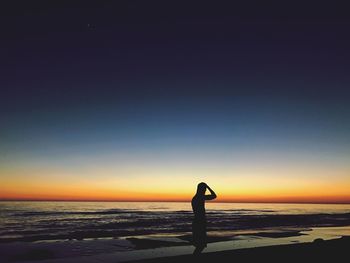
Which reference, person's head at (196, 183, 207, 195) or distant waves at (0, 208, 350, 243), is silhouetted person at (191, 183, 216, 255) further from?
distant waves at (0, 208, 350, 243)

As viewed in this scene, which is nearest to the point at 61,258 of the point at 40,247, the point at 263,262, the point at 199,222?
the point at 40,247

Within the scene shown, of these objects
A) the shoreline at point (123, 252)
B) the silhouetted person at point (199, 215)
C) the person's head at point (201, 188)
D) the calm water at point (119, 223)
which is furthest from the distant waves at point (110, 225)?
the person's head at point (201, 188)

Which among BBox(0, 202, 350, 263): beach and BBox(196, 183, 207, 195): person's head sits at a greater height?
BBox(196, 183, 207, 195): person's head

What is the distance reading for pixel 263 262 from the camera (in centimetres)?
900

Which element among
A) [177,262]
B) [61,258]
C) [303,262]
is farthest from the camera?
[61,258]

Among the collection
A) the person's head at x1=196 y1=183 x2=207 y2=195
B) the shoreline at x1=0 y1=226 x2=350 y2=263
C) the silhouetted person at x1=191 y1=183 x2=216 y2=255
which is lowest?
the shoreline at x1=0 y1=226 x2=350 y2=263

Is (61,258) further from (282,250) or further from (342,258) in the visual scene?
(342,258)

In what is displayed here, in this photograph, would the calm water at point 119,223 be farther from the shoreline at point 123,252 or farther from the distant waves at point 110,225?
the shoreline at point 123,252

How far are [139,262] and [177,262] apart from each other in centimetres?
130

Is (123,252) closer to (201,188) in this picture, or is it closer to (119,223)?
(201,188)

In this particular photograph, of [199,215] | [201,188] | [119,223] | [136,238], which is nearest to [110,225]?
[119,223]

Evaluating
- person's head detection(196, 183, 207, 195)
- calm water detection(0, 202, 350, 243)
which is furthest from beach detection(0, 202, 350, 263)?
person's head detection(196, 183, 207, 195)

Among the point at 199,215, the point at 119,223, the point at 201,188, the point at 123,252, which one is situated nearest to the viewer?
the point at 201,188

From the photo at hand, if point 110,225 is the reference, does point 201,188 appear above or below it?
above
